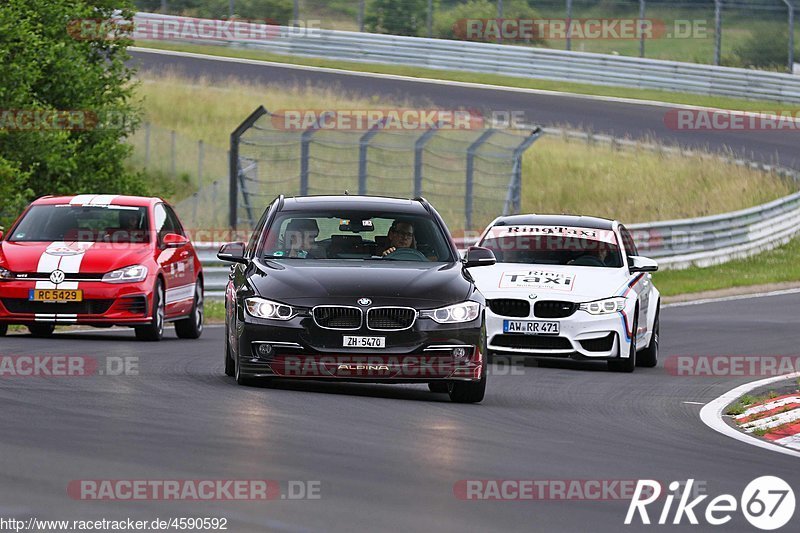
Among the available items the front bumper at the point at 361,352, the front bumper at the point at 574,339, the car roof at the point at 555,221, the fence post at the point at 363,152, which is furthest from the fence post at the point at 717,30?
the front bumper at the point at 361,352

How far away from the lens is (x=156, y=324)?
58.7 feet

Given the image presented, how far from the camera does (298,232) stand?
13148 mm

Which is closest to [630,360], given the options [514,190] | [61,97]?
[61,97]

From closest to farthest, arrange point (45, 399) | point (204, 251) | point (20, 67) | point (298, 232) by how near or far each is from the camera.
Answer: point (45, 399), point (298, 232), point (204, 251), point (20, 67)

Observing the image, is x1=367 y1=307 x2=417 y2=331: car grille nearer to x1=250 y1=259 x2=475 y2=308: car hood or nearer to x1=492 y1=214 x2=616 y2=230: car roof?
x1=250 y1=259 x2=475 y2=308: car hood

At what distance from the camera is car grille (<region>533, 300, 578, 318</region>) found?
16.2 metres

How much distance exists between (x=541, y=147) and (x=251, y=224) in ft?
43.2

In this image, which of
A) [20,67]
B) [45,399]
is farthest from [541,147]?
[45,399]

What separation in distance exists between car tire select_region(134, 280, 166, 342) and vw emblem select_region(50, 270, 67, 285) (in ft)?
3.53

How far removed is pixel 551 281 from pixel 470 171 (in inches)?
564

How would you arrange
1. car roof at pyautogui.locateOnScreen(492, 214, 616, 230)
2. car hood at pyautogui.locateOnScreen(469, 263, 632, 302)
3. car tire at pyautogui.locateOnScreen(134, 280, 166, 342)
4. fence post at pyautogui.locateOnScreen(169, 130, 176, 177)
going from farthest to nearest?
fence post at pyautogui.locateOnScreen(169, 130, 176, 177) → car tire at pyautogui.locateOnScreen(134, 280, 166, 342) → car roof at pyautogui.locateOnScreen(492, 214, 616, 230) → car hood at pyautogui.locateOnScreen(469, 263, 632, 302)

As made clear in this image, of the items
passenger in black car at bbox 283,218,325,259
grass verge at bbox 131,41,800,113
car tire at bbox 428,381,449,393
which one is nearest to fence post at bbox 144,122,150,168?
grass verge at bbox 131,41,800,113

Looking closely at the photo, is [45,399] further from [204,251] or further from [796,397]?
[204,251]

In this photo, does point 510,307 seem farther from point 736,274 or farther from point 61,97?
point 736,274
